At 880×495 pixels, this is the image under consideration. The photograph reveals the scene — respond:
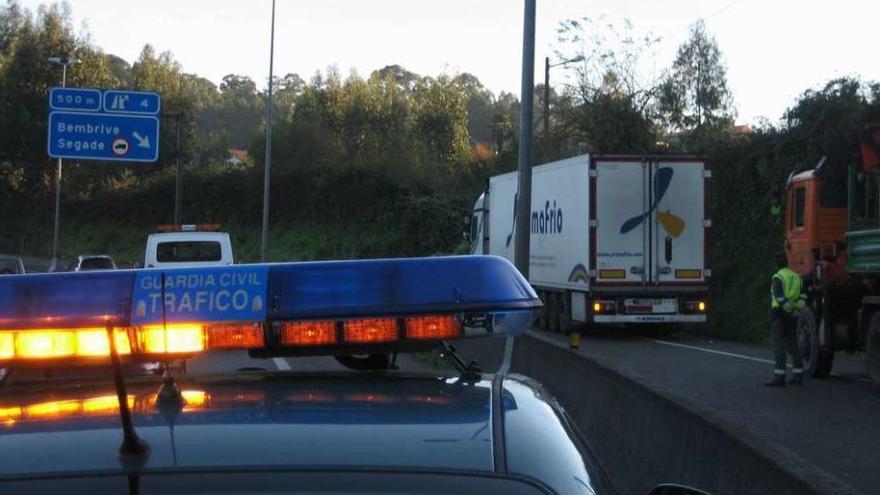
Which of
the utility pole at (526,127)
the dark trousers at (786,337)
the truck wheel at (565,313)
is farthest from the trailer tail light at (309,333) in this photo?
the truck wheel at (565,313)

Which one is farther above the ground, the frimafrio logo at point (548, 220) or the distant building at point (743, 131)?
the distant building at point (743, 131)

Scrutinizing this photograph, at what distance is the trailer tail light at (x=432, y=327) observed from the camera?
3.28m

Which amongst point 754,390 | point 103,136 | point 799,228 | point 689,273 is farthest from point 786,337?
point 103,136

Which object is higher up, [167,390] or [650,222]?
[650,222]

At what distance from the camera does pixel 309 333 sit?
330 cm

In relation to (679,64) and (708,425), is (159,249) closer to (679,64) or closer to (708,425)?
(708,425)

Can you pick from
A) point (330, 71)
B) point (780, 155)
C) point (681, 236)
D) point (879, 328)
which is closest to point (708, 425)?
point (879, 328)

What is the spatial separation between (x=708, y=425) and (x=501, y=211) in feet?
76.5

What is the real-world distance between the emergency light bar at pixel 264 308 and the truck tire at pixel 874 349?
12648 mm

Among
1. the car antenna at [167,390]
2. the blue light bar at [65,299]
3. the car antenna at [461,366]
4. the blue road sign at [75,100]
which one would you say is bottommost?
the car antenna at [167,390]

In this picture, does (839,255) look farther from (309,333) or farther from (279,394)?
(279,394)

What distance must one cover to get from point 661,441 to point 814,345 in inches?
337

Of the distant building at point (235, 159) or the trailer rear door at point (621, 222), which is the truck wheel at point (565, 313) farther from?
the distant building at point (235, 159)

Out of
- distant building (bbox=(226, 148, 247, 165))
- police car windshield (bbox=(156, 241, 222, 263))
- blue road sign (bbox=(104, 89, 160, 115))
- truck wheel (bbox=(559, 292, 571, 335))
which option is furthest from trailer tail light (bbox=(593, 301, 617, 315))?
distant building (bbox=(226, 148, 247, 165))
